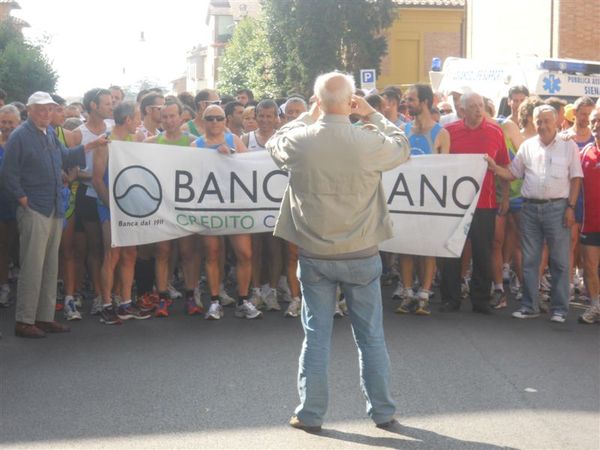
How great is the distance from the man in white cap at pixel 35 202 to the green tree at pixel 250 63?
4572cm

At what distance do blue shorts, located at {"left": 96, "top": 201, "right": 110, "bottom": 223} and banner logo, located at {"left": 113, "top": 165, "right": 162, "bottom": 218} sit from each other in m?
0.17

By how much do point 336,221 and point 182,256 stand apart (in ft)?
15.8

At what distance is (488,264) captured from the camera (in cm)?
1083

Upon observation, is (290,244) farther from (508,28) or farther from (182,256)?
(508,28)

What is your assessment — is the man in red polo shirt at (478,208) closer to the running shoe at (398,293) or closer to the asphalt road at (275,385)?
the asphalt road at (275,385)

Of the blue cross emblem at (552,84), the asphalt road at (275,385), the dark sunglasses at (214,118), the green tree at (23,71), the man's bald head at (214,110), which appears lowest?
the asphalt road at (275,385)

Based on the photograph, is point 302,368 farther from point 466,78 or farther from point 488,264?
point 466,78

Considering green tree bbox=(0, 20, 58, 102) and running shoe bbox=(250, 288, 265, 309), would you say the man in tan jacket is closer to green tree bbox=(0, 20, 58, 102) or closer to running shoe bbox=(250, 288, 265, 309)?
running shoe bbox=(250, 288, 265, 309)

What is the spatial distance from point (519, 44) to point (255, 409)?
31.6 meters

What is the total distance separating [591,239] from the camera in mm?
10625

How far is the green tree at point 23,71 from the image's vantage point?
42.8m

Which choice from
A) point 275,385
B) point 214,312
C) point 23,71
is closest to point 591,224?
point 214,312

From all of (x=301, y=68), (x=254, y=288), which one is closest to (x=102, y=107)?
(x=254, y=288)

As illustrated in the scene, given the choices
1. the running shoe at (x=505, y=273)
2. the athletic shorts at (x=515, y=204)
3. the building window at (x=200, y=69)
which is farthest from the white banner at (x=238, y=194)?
the building window at (x=200, y=69)
